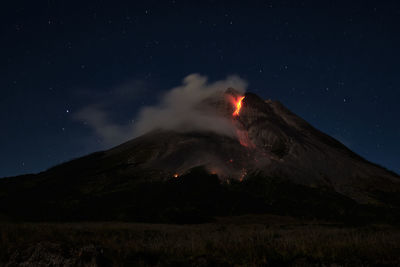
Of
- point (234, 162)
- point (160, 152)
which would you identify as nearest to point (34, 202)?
point (160, 152)

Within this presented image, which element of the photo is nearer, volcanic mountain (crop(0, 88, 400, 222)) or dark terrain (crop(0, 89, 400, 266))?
dark terrain (crop(0, 89, 400, 266))

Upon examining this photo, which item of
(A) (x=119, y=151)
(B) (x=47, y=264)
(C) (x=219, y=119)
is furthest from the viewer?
(C) (x=219, y=119)

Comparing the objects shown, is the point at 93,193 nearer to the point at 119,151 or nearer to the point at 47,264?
the point at 119,151

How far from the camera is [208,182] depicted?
10819cm

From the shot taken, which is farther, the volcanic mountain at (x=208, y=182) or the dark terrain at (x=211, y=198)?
the volcanic mountain at (x=208, y=182)

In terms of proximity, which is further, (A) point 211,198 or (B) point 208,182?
(B) point 208,182

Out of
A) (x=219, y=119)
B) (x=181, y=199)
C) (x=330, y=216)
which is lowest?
(x=330, y=216)

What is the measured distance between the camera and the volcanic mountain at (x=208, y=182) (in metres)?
82.4

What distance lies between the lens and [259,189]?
104 meters

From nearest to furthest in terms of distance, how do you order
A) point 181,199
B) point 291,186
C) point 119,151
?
1. point 181,199
2. point 291,186
3. point 119,151

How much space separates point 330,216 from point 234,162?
55.7 m

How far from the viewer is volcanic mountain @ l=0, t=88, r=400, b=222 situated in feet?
270

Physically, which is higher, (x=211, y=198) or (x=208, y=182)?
(x=208, y=182)

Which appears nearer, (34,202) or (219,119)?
(34,202)
